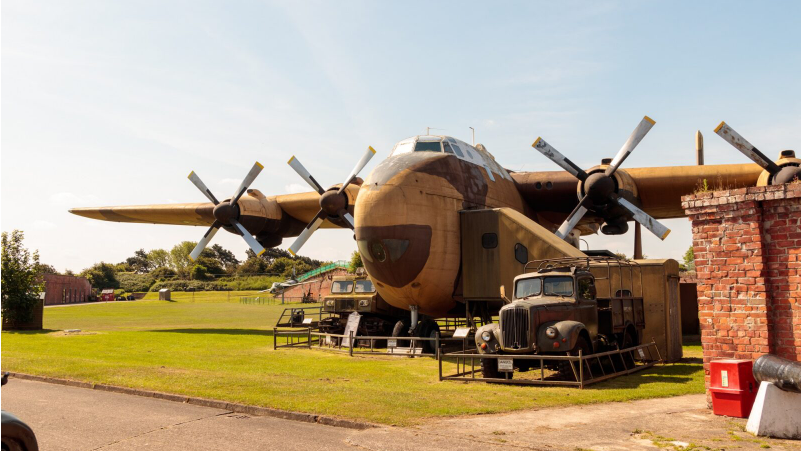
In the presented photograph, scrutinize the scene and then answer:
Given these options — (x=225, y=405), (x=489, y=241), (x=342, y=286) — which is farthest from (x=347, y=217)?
(x=225, y=405)

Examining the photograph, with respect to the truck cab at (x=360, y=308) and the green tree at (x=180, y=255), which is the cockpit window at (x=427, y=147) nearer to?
the truck cab at (x=360, y=308)

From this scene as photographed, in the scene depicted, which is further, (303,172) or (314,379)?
(303,172)

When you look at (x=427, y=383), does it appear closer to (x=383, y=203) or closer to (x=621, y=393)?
(x=621, y=393)

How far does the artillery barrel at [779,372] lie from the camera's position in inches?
282

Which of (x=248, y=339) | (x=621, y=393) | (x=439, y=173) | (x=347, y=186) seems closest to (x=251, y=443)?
(x=621, y=393)

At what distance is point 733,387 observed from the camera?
815 centimetres

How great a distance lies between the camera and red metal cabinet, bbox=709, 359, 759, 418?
809cm

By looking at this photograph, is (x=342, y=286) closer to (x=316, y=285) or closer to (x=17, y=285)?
(x=17, y=285)

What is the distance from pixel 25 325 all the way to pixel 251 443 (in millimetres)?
27329

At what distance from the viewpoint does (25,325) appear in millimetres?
29344

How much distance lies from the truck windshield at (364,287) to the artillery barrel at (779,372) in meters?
14.7

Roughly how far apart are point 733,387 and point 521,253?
9324 mm

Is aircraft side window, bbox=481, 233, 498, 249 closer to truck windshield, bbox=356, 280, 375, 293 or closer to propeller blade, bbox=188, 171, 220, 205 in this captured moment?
truck windshield, bbox=356, 280, 375, 293

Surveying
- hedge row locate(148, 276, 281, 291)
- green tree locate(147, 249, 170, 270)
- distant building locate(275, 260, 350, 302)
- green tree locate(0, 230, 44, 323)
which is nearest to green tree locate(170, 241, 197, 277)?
green tree locate(147, 249, 170, 270)
